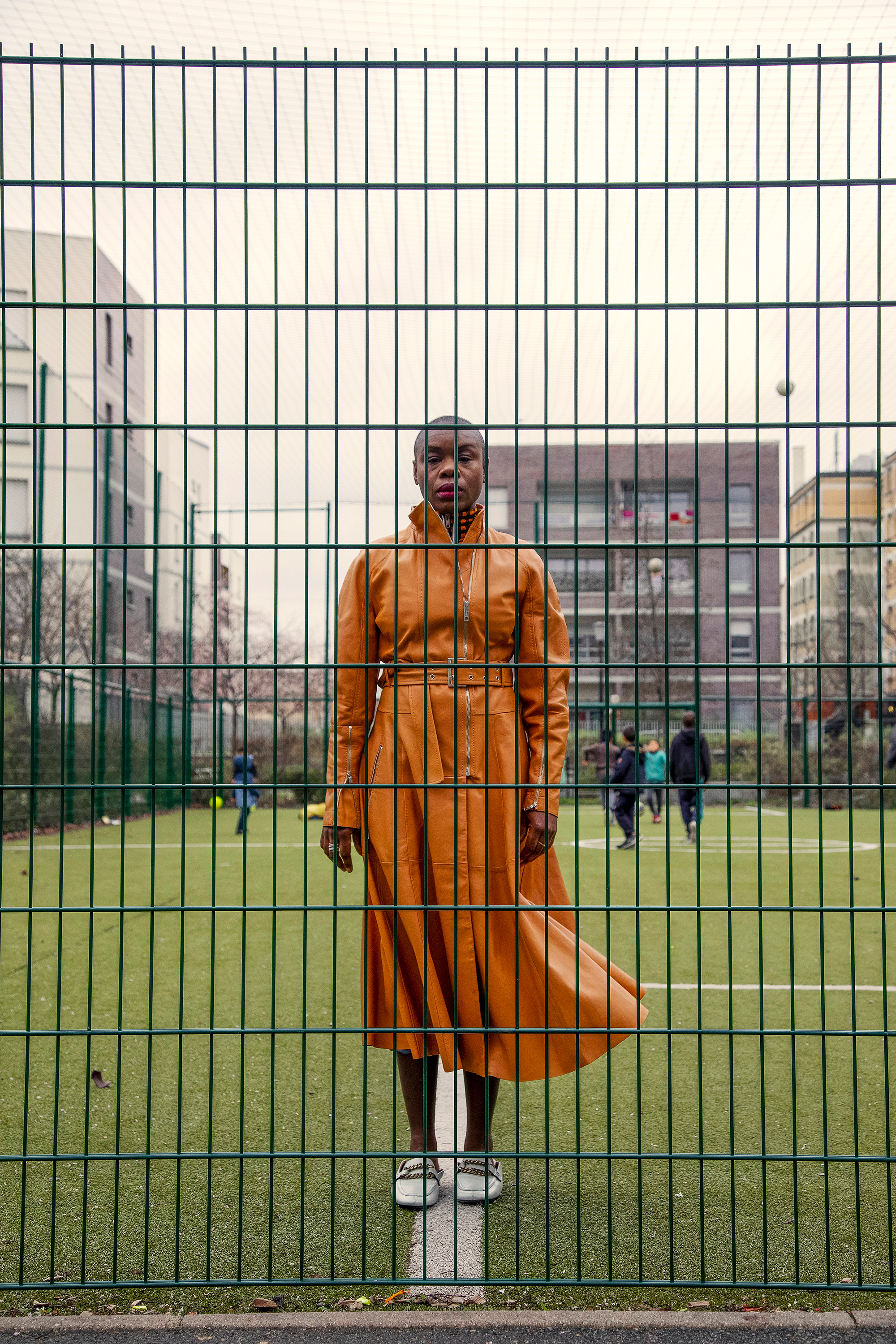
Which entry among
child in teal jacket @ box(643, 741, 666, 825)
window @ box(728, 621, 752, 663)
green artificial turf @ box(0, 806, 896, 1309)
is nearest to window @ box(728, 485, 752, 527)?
window @ box(728, 621, 752, 663)

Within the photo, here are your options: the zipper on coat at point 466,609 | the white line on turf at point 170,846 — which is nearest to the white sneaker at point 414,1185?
the zipper on coat at point 466,609

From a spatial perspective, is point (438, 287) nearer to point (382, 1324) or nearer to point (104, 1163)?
point (382, 1324)

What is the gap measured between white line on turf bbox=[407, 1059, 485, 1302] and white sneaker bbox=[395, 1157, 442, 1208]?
4 centimetres

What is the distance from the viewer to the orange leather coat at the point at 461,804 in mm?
2762

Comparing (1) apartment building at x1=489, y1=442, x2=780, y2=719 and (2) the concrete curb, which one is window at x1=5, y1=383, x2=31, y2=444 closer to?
(1) apartment building at x1=489, y1=442, x2=780, y2=719

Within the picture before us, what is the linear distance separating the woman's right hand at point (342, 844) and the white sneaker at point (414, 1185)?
2.72ft

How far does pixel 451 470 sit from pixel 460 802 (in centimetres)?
90

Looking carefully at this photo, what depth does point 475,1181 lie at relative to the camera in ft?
9.82

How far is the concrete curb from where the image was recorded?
232 centimetres

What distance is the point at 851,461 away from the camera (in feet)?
8.80

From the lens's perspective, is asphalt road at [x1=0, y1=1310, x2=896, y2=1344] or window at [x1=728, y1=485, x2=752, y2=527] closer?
asphalt road at [x1=0, y1=1310, x2=896, y2=1344]

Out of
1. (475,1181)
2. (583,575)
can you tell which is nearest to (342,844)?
(475,1181)

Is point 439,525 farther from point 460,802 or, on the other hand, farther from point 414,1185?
point 414,1185

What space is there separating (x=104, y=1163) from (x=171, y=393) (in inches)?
94.3
